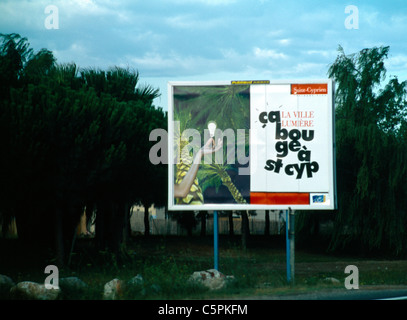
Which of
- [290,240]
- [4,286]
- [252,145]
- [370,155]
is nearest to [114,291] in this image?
[4,286]

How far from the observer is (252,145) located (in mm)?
14977

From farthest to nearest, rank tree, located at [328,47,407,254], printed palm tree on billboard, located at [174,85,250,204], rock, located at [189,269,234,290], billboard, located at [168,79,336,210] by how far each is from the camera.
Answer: tree, located at [328,47,407,254], printed palm tree on billboard, located at [174,85,250,204], billboard, located at [168,79,336,210], rock, located at [189,269,234,290]

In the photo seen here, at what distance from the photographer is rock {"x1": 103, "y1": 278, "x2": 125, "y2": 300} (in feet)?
36.9

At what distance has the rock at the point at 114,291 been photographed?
11.2 metres

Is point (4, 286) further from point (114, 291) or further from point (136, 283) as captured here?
point (136, 283)

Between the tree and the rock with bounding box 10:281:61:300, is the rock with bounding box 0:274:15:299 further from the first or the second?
the tree

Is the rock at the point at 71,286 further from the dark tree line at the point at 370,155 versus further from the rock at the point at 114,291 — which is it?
Result: the dark tree line at the point at 370,155

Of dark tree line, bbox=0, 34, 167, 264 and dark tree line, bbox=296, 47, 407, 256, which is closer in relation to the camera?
dark tree line, bbox=0, 34, 167, 264

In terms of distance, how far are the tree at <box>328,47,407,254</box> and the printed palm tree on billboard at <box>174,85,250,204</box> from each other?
46.8 ft

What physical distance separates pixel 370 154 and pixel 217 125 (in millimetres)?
14800

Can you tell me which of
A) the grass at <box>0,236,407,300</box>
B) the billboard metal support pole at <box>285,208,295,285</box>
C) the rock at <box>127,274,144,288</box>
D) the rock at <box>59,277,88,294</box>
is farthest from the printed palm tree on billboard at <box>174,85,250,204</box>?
the rock at <box>59,277,88,294</box>

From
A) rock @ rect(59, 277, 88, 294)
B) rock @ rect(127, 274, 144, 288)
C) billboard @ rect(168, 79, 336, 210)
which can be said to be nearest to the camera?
rock @ rect(59, 277, 88, 294)
